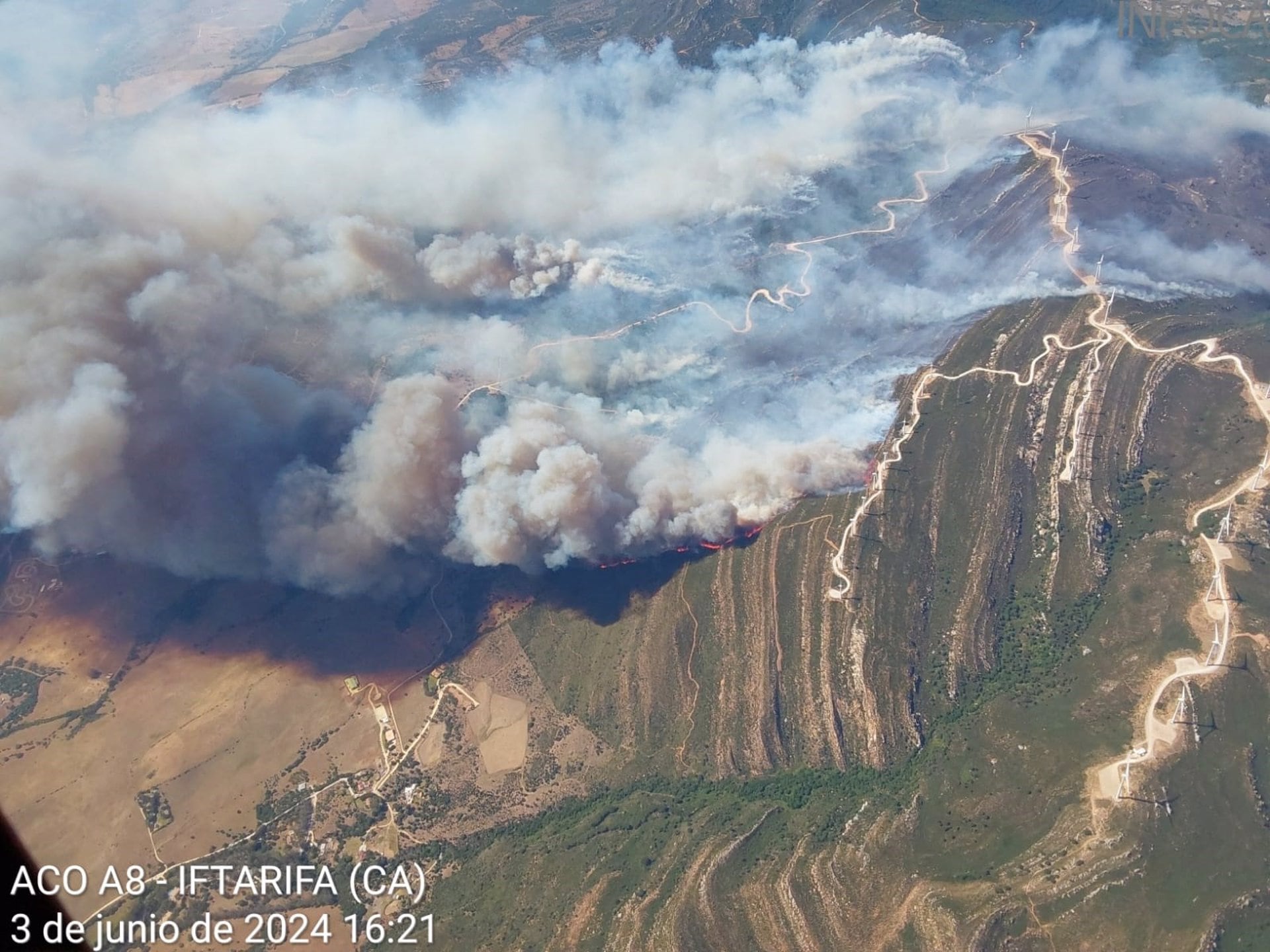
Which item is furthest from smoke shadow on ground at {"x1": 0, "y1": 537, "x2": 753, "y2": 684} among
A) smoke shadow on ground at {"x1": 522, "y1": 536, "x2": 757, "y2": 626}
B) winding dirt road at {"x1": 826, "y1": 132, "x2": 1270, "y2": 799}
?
winding dirt road at {"x1": 826, "y1": 132, "x2": 1270, "y2": 799}

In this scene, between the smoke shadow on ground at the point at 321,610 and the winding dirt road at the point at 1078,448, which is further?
the smoke shadow on ground at the point at 321,610

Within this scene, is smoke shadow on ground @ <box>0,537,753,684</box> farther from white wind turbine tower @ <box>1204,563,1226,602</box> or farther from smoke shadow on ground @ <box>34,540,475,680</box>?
white wind turbine tower @ <box>1204,563,1226,602</box>

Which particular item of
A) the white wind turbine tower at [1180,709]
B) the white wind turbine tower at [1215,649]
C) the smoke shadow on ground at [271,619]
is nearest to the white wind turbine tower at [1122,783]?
the white wind turbine tower at [1180,709]

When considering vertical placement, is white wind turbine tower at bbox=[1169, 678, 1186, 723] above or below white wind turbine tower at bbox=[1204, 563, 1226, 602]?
below

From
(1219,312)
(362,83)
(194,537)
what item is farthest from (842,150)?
(194,537)

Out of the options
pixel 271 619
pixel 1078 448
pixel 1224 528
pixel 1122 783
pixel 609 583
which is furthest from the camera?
pixel 1078 448

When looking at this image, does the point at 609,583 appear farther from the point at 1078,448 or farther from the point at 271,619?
the point at 1078,448
